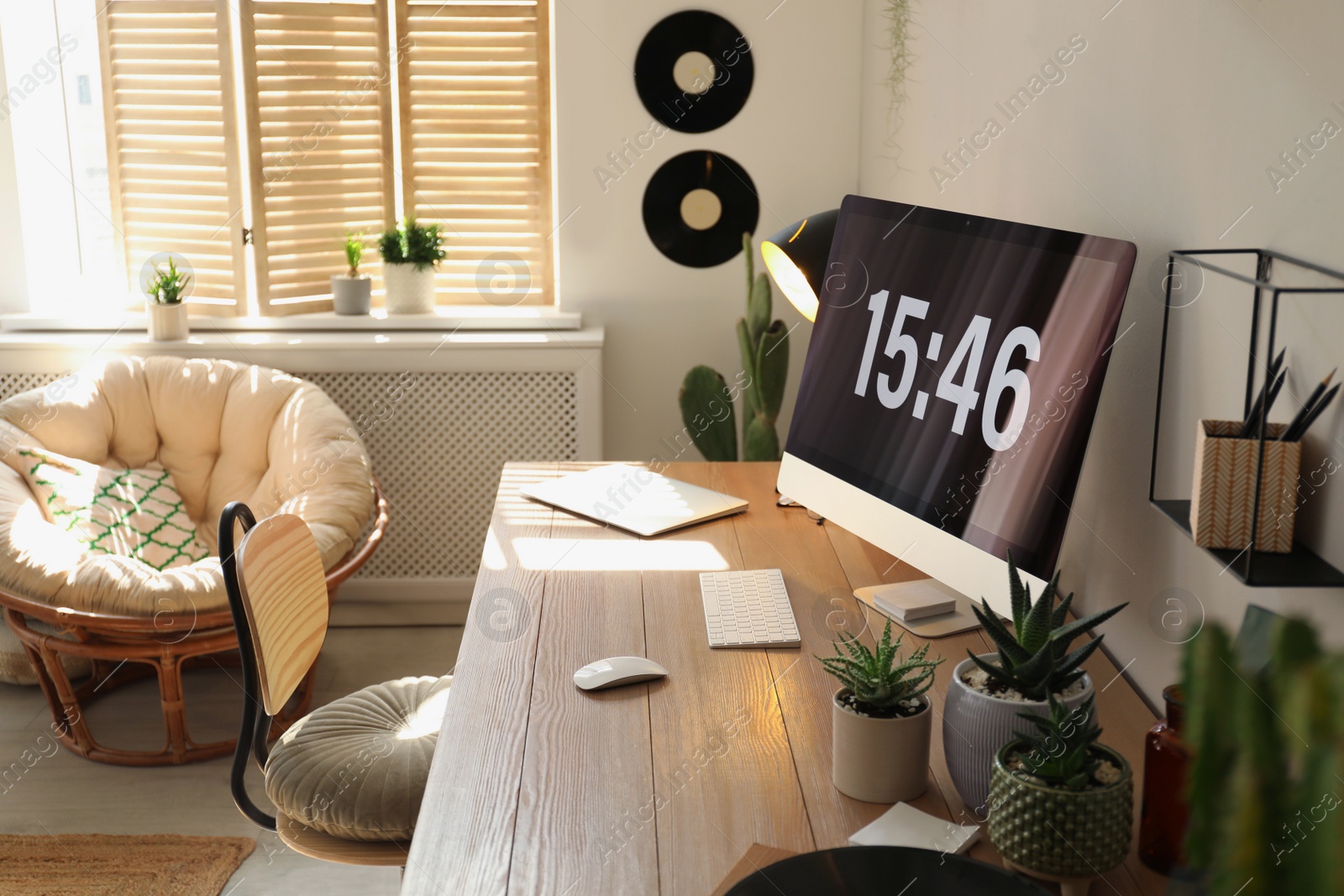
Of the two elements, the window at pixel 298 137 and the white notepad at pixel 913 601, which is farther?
the window at pixel 298 137

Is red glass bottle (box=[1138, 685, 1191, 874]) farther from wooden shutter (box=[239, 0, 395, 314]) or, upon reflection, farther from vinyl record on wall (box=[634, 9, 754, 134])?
wooden shutter (box=[239, 0, 395, 314])

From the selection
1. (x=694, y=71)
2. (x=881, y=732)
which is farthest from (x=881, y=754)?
(x=694, y=71)

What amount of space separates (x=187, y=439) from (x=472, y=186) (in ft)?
3.61

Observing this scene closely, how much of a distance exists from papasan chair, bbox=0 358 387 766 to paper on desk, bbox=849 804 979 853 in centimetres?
176

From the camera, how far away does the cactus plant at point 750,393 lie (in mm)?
2883

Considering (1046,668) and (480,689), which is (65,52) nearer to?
(480,689)

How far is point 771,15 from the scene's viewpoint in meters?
3.07

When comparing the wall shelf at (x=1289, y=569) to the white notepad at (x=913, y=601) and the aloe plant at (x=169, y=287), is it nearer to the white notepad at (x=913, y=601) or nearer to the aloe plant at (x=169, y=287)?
the white notepad at (x=913, y=601)

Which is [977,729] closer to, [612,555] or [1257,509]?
[1257,509]

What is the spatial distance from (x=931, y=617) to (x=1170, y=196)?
1.92ft

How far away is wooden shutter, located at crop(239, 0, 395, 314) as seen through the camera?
10.2 feet

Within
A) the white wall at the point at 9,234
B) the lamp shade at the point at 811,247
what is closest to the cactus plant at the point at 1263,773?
the lamp shade at the point at 811,247

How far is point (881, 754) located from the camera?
0.98 m

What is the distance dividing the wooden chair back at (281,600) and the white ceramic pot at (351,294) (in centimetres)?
166
